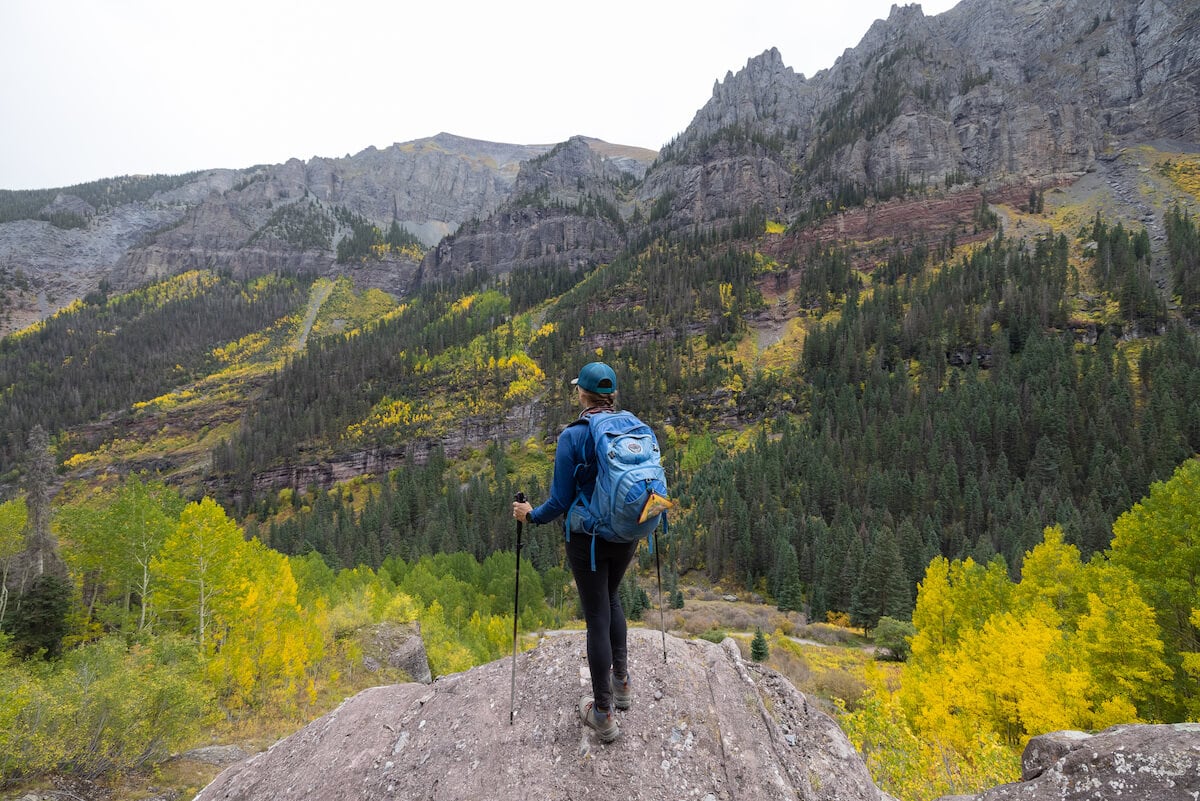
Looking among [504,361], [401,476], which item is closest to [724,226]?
[504,361]

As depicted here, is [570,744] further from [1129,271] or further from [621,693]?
[1129,271]

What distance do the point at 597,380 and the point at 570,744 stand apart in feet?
11.3

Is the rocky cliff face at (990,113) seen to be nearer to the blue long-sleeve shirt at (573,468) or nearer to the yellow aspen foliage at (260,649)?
the yellow aspen foliage at (260,649)

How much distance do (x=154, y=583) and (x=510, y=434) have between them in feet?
308

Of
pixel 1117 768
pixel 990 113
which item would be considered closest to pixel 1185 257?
pixel 990 113

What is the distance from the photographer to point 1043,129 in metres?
158

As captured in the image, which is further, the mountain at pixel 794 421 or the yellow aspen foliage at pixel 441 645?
the yellow aspen foliage at pixel 441 645

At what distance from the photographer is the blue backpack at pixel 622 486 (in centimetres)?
389

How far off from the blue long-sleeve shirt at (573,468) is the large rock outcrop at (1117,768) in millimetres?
4077

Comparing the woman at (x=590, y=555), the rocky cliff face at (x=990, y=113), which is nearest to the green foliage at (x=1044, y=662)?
the woman at (x=590, y=555)

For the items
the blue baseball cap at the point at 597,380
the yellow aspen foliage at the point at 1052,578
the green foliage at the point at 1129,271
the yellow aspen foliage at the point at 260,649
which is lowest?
the yellow aspen foliage at the point at 1052,578

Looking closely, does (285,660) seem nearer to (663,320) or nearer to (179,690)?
(179,690)

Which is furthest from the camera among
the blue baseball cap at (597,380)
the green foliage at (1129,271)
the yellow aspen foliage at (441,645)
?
the green foliage at (1129,271)

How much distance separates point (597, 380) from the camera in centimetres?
475
